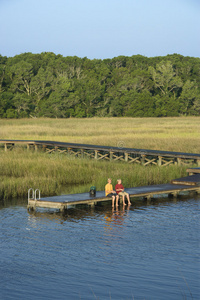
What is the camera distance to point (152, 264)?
11.9 meters

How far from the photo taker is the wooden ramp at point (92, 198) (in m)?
18.0

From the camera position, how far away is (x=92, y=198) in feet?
61.4

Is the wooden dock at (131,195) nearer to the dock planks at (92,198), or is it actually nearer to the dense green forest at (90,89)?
the dock planks at (92,198)

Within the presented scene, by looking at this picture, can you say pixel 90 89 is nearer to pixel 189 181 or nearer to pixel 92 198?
pixel 189 181

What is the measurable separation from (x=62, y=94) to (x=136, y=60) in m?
37.4

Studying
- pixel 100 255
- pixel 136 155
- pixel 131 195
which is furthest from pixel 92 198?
pixel 136 155

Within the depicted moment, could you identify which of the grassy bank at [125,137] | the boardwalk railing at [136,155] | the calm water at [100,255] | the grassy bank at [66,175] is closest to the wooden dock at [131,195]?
the calm water at [100,255]

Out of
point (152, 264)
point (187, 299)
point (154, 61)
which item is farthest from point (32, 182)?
point (154, 61)

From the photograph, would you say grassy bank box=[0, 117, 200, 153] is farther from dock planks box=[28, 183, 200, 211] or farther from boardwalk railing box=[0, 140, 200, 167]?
dock planks box=[28, 183, 200, 211]

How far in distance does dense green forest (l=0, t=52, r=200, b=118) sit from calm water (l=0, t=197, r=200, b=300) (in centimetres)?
6661

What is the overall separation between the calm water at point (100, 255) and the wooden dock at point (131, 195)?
0.41m

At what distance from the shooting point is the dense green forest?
286 feet

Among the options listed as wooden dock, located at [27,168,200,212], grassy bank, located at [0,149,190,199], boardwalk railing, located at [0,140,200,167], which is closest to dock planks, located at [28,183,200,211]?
wooden dock, located at [27,168,200,212]

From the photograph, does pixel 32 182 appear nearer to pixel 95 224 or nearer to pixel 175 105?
pixel 95 224
